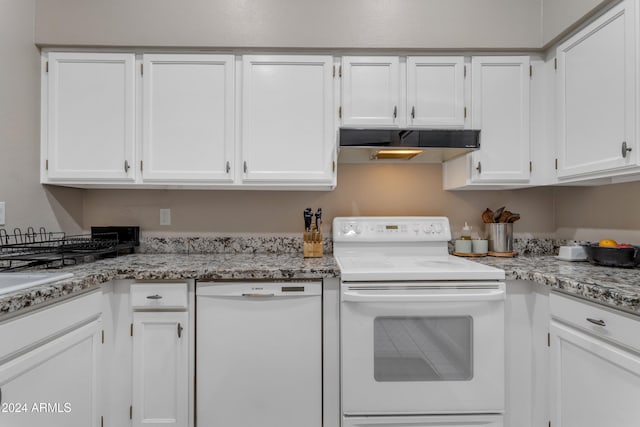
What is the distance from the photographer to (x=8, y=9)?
181cm

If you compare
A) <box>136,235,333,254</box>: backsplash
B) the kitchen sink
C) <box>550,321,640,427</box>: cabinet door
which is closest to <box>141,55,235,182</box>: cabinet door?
<box>136,235,333,254</box>: backsplash

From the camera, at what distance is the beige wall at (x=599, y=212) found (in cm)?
181

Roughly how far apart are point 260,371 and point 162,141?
4.42 feet

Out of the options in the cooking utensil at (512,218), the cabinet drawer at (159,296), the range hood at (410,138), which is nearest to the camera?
the cabinet drawer at (159,296)

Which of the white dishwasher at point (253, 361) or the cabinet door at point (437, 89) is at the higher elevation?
the cabinet door at point (437, 89)

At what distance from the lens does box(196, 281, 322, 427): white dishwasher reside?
1.65 metres

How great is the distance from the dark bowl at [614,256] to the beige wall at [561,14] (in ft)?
3.66

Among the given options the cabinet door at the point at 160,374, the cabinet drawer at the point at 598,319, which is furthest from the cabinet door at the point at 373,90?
the cabinet door at the point at 160,374

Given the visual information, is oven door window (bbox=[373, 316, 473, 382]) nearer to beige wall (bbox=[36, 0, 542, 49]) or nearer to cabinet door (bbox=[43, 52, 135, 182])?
beige wall (bbox=[36, 0, 542, 49])

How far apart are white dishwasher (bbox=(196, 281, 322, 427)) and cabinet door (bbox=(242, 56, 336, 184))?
0.72 m

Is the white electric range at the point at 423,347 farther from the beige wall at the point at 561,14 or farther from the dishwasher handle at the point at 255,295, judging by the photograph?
the beige wall at the point at 561,14

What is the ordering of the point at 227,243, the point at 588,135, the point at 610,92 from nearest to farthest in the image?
the point at 610,92, the point at 588,135, the point at 227,243

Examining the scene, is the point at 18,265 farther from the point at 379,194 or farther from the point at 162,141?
the point at 379,194

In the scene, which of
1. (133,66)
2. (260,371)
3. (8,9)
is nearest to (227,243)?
(260,371)
